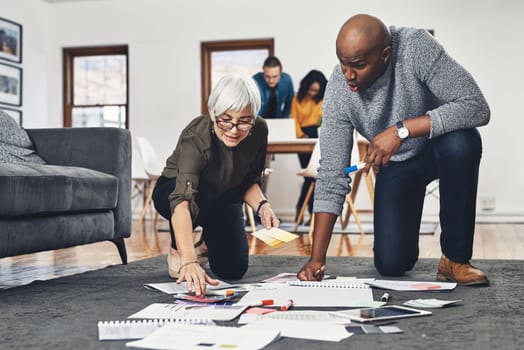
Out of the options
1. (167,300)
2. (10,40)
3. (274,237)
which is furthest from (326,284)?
(10,40)

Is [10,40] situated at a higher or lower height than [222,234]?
higher

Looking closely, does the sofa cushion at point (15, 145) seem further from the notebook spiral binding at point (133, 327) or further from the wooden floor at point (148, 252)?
the notebook spiral binding at point (133, 327)

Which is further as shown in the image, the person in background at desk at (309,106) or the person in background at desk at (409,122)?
the person in background at desk at (309,106)

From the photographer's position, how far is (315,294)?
193 centimetres

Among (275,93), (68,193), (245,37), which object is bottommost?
(68,193)

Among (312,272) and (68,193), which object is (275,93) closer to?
(68,193)

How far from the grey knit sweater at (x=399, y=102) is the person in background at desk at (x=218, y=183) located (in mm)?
221

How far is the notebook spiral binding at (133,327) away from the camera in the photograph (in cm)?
147

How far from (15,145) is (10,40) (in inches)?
163

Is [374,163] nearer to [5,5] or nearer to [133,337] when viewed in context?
[133,337]

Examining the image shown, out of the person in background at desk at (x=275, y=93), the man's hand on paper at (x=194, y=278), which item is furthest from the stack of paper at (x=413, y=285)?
the person in background at desk at (x=275, y=93)

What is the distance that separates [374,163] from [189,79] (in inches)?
211

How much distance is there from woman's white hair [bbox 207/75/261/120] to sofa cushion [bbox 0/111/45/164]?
142 centimetres

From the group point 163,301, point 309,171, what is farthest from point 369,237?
point 163,301
